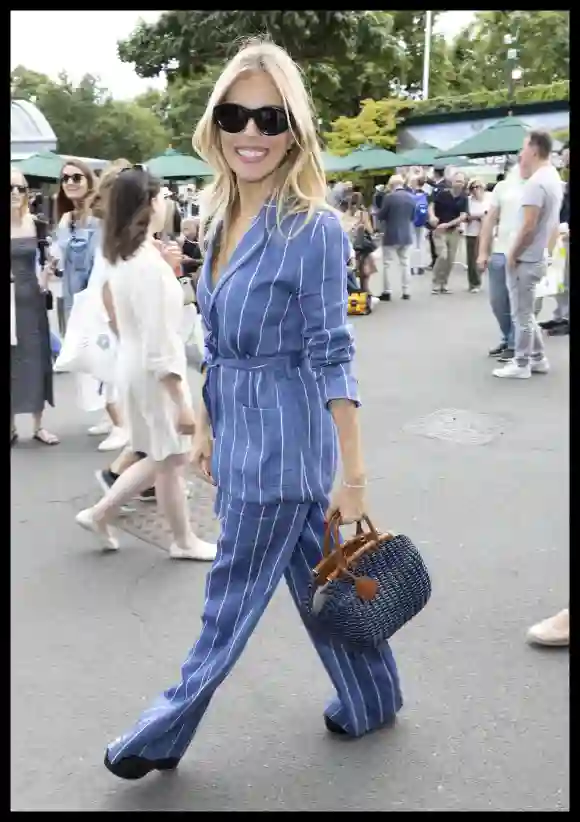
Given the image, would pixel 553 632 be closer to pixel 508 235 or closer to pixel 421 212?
pixel 508 235

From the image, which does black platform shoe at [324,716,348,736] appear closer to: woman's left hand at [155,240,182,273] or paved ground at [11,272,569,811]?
paved ground at [11,272,569,811]

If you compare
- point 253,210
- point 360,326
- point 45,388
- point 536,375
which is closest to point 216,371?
point 253,210

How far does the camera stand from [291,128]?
8.08ft

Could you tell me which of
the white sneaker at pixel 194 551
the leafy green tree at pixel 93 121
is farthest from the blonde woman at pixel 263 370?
the leafy green tree at pixel 93 121

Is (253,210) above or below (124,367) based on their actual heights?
above

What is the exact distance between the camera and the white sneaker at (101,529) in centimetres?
463

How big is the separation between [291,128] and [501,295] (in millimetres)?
6864

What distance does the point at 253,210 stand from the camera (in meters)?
2.56

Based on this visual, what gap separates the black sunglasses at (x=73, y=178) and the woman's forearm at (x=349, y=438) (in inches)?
197

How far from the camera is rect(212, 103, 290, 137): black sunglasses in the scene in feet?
7.99

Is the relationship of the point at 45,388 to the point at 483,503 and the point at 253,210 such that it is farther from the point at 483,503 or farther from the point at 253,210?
the point at 253,210

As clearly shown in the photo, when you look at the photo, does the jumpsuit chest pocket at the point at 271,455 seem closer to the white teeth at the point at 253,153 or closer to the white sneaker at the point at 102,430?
the white teeth at the point at 253,153

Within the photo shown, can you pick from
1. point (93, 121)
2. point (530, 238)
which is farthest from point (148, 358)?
point (93, 121)

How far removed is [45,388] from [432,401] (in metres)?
3.10
